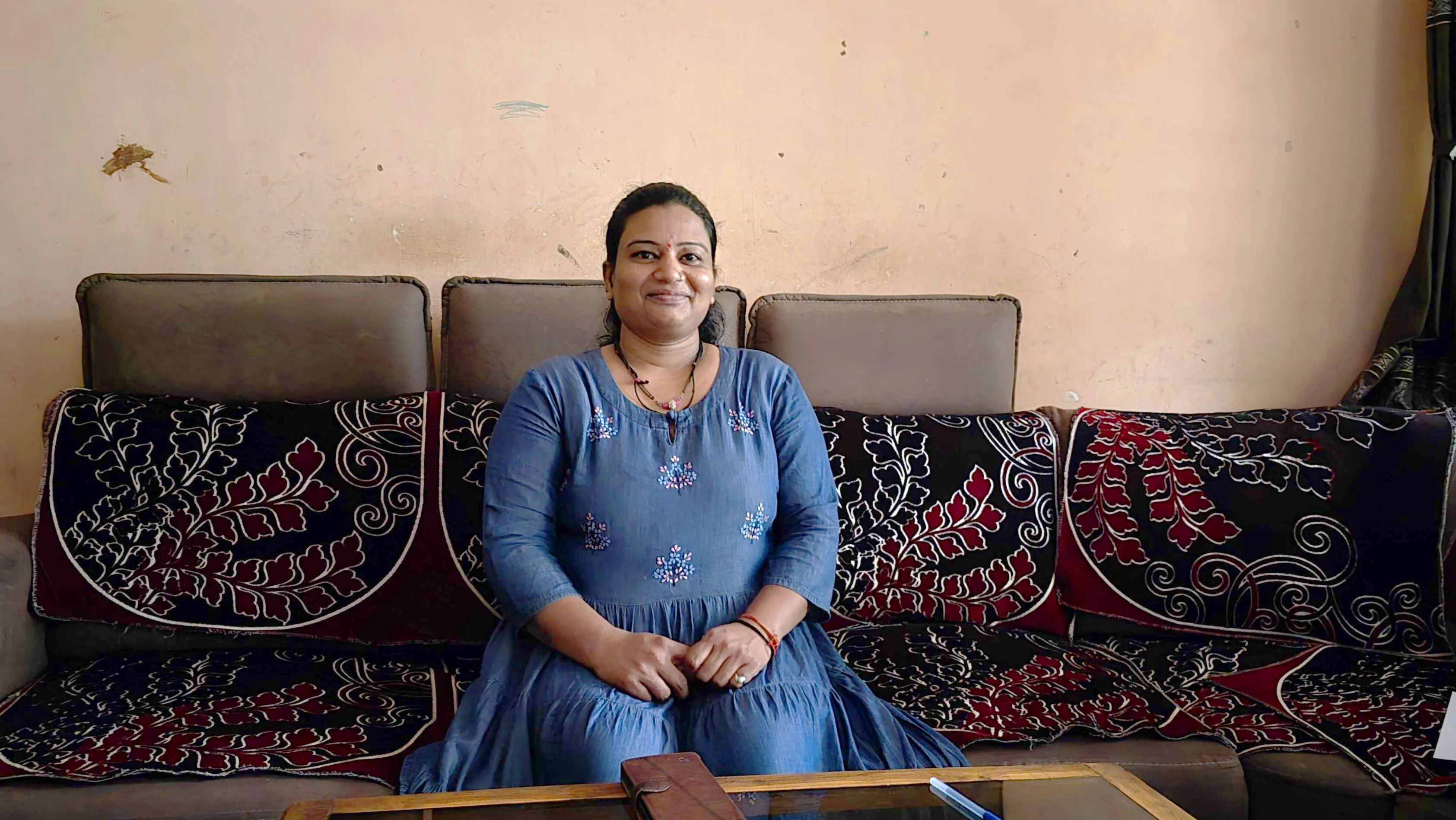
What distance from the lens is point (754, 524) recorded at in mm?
1417

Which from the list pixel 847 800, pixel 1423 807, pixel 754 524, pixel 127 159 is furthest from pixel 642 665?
pixel 127 159

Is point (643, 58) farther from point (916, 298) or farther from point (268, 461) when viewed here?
point (268, 461)

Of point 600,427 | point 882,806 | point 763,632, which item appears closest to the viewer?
point 882,806

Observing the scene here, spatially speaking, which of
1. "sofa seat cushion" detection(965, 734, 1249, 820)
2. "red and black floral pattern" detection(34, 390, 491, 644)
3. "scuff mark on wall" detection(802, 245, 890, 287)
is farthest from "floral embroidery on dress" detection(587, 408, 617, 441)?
"scuff mark on wall" detection(802, 245, 890, 287)

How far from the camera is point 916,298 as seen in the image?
191cm

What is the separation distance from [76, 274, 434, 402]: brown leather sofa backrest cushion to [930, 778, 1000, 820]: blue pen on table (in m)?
1.17

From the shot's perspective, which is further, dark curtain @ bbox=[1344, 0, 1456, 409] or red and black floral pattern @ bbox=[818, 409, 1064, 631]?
dark curtain @ bbox=[1344, 0, 1456, 409]

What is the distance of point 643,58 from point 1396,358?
5.55 ft

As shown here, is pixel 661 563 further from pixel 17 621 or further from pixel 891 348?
pixel 17 621

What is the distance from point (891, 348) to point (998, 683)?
0.64m

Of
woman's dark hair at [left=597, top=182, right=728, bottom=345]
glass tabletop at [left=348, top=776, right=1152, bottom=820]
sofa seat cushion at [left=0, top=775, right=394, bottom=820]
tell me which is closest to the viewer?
glass tabletop at [left=348, top=776, right=1152, bottom=820]

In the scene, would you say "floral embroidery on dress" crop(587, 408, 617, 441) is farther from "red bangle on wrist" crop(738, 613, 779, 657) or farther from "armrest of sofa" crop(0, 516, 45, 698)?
"armrest of sofa" crop(0, 516, 45, 698)

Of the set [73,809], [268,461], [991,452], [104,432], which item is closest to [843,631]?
[991,452]

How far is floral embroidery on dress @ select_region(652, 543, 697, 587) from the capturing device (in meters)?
1.37
